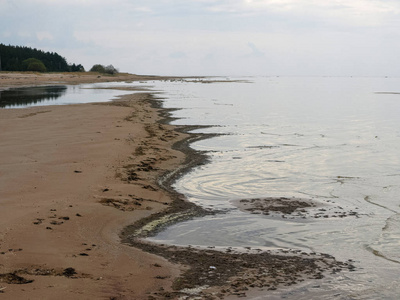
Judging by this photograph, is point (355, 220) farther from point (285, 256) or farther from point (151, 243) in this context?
point (151, 243)

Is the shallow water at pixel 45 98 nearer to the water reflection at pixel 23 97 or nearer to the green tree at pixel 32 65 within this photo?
the water reflection at pixel 23 97

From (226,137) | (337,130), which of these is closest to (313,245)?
(226,137)

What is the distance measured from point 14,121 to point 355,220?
59.6ft

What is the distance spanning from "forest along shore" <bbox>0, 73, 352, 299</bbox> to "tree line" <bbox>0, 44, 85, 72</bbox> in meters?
111

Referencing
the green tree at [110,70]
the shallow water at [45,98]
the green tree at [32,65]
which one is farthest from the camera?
the green tree at [110,70]

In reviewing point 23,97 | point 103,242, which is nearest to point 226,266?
point 103,242

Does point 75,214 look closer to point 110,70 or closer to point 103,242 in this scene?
point 103,242

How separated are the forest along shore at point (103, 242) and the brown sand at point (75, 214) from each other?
0.05 feet

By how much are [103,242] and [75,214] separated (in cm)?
131

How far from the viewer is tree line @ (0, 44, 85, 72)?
117875 mm

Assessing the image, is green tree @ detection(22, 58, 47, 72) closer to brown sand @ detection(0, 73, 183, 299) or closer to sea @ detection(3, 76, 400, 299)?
sea @ detection(3, 76, 400, 299)

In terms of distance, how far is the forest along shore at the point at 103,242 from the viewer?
19.4 ft

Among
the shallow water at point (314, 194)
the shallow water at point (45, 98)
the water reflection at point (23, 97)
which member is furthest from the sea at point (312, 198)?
the water reflection at point (23, 97)

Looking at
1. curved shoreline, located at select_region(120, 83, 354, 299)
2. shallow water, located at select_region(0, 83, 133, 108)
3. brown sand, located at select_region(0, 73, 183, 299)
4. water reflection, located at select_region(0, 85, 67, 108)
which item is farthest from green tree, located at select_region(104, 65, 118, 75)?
curved shoreline, located at select_region(120, 83, 354, 299)
